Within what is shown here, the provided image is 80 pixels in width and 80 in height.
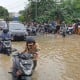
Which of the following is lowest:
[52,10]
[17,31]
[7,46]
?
[17,31]

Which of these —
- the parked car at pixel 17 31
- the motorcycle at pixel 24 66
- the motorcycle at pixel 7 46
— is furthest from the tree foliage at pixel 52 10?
the motorcycle at pixel 24 66

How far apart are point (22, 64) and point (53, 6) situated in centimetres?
3988

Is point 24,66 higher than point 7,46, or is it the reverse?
point 24,66

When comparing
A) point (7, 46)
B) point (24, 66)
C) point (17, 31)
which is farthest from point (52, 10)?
point (24, 66)

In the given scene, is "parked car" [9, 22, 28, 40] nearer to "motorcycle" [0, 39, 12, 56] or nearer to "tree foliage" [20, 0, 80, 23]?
"motorcycle" [0, 39, 12, 56]

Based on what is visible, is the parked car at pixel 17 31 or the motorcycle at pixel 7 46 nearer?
the motorcycle at pixel 7 46

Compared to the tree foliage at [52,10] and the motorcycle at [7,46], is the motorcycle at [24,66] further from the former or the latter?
the tree foliage at [52,10]

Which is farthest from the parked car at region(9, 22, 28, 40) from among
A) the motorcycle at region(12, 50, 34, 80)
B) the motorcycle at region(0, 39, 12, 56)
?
the motorcycle at region(12, 50, 34, 80)

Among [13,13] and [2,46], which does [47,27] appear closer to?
[2,46]

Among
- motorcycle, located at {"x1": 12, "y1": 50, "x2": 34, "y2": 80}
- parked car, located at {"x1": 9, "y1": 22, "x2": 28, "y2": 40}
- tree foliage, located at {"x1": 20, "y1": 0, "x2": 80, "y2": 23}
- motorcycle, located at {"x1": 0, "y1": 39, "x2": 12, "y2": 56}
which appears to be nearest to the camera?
motorcycle, located at {"x1": 12, "y1": 50, "x2": 34, "y2": 80}

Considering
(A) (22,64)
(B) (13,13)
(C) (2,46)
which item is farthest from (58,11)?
(B) (13,13)

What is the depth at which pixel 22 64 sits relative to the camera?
9.20m

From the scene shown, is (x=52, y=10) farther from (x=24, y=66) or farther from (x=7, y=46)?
(x=24, y=66)

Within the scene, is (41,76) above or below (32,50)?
below
